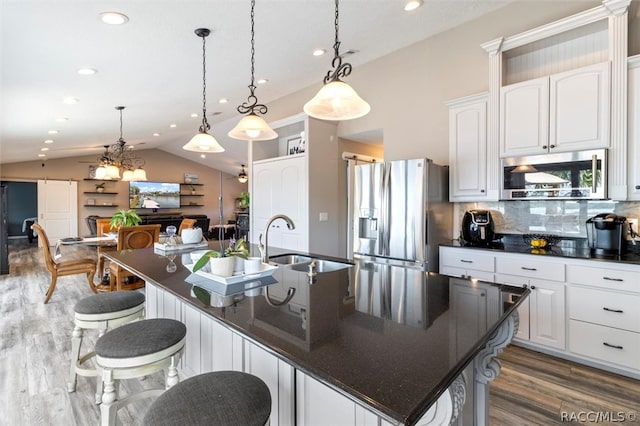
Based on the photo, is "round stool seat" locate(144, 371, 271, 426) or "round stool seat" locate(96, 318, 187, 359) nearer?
"round stool seat" locate(144, 371, 271, 426)

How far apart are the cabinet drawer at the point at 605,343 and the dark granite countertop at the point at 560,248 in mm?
522

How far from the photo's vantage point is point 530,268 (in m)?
2.69

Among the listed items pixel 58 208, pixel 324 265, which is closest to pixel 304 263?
pixel 324 265

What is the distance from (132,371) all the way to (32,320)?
3.29 metres

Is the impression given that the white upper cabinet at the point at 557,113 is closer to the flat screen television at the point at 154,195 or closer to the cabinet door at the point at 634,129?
the cabinet door at the point at 634,129

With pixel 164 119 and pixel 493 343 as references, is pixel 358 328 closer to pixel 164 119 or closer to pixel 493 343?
pixel 493 343

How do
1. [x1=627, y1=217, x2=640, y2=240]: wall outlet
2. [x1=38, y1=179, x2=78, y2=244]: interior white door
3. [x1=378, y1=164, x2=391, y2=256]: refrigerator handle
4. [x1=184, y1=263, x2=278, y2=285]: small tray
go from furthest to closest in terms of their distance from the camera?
1. [x1=38, y1=179, x2=78, y2=244]: interior white door
2. [x1=378, y1=164, x2=391, y2=256]: refrigerator handle
3. [x1=627, y1=217, x2=640, y2=240]: wall outlet
4. [x1=184, y1=263, x2=278, y2=285]: small tray

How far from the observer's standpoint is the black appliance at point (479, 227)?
3188 millimetres

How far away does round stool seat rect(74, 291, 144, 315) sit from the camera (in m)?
2.01

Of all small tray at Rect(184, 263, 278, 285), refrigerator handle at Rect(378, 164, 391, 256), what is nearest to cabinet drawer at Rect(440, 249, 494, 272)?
refrigerator handle at Rect(378, 164, 391, 256)

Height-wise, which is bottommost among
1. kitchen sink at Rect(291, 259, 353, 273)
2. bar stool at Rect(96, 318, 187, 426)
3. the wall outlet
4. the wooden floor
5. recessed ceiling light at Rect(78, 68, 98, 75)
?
the wooden floor

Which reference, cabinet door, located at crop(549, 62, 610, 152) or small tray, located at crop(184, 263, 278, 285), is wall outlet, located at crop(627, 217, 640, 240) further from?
small tray, located at crop(184, 263, 278, 285)

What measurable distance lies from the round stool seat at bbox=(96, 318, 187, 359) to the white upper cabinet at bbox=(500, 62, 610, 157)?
3.13 metres

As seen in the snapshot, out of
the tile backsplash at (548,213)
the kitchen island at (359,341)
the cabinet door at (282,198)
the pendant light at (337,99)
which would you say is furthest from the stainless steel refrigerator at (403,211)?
the kitchen island at (359,341)
